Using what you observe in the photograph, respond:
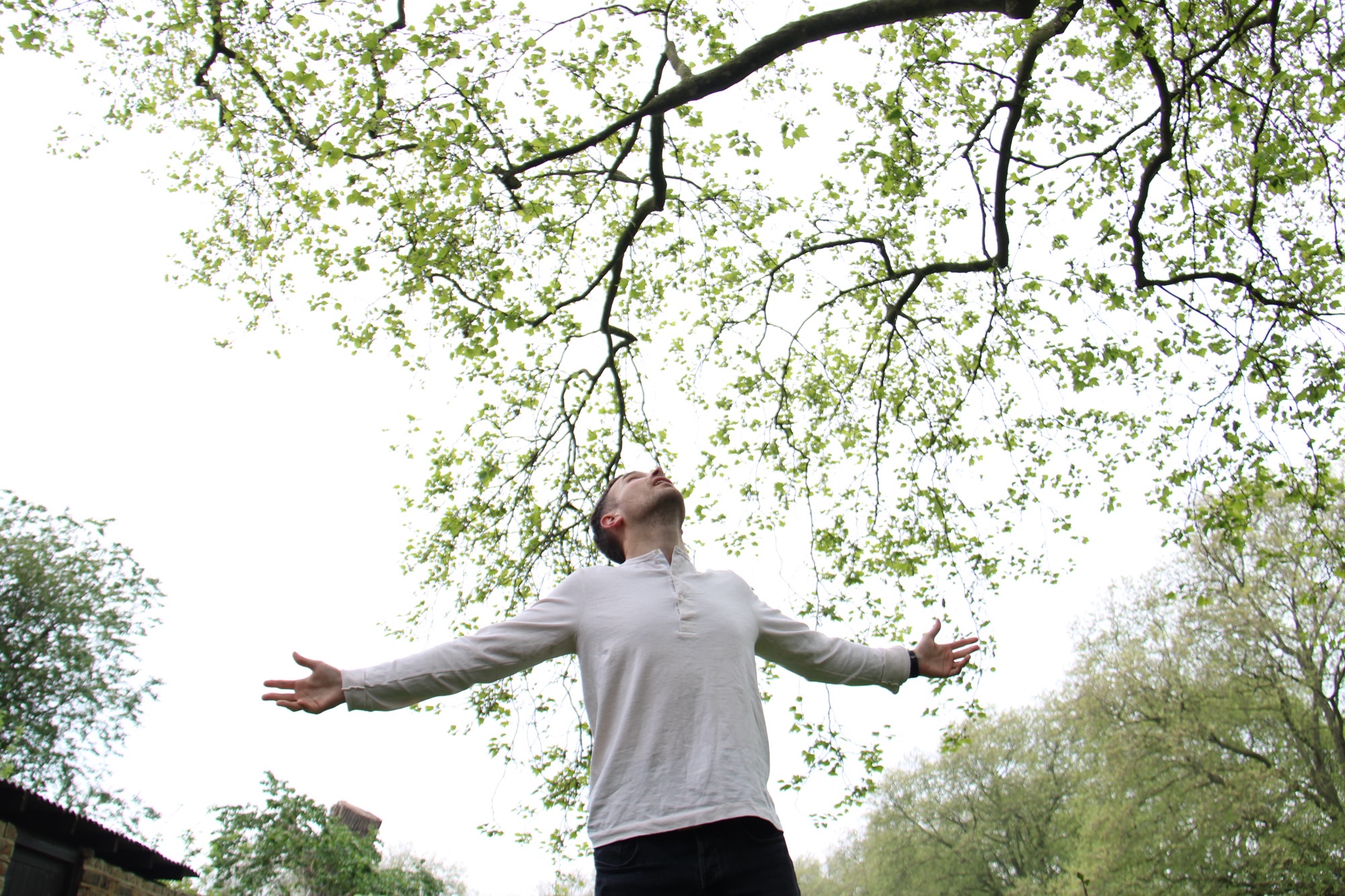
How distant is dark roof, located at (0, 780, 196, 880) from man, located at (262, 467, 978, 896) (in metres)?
7.36

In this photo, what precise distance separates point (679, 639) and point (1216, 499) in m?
8.11

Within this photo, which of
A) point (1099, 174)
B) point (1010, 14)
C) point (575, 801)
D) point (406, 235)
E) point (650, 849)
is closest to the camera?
point (650, 849)

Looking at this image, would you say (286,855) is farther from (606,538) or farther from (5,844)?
(606,538)

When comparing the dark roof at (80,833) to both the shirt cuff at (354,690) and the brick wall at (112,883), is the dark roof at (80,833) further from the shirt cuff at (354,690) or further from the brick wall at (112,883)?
the shirt cuff at (354,690)

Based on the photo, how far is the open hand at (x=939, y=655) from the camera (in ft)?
8.87

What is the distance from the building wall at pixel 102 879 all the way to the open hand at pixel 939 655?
887cm

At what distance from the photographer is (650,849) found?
1.96 metres

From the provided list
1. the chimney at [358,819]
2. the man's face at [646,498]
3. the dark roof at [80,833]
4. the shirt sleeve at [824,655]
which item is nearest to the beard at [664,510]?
the man's face at [646,498]

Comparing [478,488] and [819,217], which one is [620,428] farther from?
[819,217]

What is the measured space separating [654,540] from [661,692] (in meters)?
0.59

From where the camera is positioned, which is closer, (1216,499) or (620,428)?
(1216,499)

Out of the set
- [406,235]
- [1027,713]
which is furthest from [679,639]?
[1027,713]

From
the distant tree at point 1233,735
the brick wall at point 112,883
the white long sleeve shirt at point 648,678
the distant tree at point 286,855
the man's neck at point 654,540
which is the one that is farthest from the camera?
the distant tree at point 1233,735

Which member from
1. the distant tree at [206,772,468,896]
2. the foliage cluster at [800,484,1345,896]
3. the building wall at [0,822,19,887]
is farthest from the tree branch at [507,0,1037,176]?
the distant tree at [206,772,468,896]
